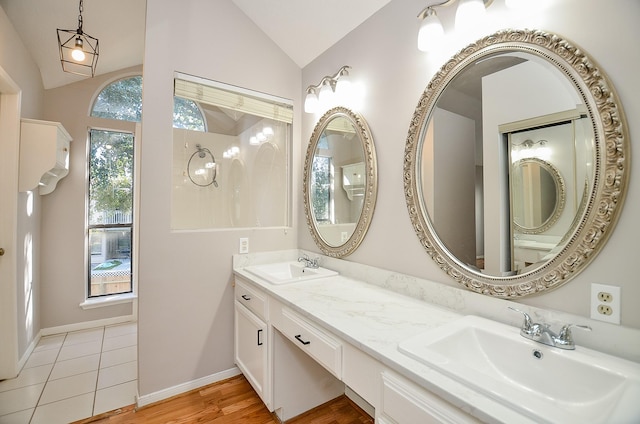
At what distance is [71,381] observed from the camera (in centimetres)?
216

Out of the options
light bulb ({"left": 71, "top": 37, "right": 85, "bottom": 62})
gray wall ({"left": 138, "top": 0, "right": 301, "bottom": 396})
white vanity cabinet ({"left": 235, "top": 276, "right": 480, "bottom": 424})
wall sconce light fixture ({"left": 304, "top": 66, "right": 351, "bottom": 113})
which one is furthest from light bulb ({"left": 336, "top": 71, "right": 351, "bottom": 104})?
light bulb ({"left": 71, "top": 37, "right": 85, "bottom": 62})

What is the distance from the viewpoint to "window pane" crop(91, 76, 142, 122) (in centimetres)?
318

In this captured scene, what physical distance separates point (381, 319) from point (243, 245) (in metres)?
1.37

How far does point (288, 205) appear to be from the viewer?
8.41ft

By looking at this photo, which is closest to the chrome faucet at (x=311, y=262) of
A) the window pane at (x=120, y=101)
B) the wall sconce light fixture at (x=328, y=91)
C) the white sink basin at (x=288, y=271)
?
the white sink basin at (x=288, y=271)

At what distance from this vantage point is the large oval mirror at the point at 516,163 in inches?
38.3

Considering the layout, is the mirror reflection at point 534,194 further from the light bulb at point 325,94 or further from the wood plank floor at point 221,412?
the wood plank floor at point 221,412

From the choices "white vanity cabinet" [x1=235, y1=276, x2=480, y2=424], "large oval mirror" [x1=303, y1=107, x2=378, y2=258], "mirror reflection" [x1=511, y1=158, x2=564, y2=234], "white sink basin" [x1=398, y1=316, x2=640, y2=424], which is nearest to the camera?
"white sink basin" [x1=398, y1=316, x2=640, y2=424]

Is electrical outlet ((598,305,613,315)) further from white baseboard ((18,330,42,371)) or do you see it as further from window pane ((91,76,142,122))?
window pane ((91,76,142,122))

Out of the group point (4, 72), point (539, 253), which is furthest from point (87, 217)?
point (539, 253)

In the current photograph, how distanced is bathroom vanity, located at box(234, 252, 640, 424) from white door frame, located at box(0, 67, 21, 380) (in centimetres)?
166

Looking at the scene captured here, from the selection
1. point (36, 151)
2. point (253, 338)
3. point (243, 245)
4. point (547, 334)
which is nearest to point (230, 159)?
point (243, 245)

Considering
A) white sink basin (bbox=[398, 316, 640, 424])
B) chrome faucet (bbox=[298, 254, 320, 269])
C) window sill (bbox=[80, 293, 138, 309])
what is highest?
chrome faucet (bbox=[298, 254, 320, 269])

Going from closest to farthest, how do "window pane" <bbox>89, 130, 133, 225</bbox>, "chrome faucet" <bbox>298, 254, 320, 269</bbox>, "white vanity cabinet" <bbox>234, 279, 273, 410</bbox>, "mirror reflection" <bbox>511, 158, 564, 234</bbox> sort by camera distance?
"mirror reflection" <bbox>511, 158, 564, 234</bbox>
"white vanity cabinet" <bbox>234, 279, 273, 410</bbox>
"chrome faucet" <bbox>298, 254, 320, 269</bbox>
"window pane" <bbox>89, 130, 133, 225</bbox>
